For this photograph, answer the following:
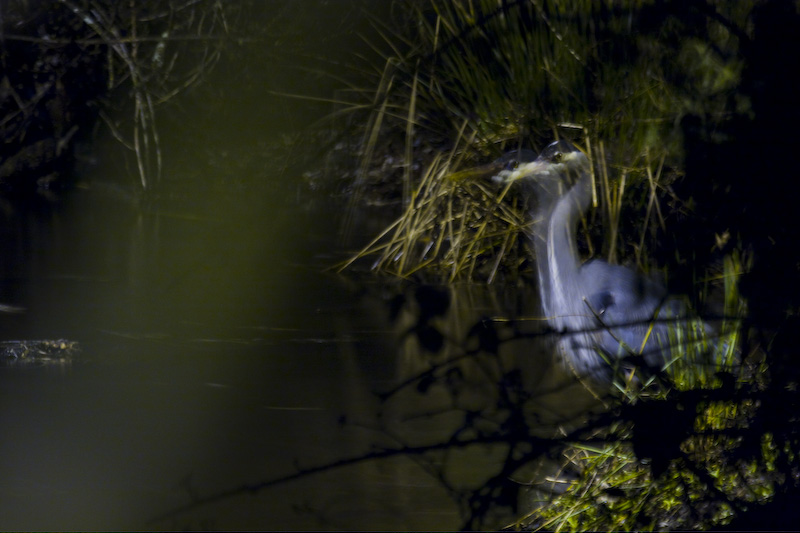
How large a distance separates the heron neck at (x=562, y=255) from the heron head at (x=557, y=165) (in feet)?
0.21

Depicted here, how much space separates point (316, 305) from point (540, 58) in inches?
66.9

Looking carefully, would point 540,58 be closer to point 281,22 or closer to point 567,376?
point 567,376

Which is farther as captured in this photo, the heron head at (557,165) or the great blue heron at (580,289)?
the heron head at (557,165)

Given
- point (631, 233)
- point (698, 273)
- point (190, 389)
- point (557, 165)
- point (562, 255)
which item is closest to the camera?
point (698, 273)

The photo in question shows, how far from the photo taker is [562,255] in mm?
3961

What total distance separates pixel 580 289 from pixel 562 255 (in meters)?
0.21

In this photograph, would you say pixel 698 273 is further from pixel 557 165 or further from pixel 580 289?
pixel 557 165

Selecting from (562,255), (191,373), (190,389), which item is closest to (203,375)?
(191,373)

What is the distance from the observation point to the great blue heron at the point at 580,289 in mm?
3232

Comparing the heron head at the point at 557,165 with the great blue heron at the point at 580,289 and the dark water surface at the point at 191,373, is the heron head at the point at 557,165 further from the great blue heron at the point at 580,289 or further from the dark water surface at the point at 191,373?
the dark water surface at the point at 191,373

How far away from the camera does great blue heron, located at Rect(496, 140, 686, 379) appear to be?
10.6ft

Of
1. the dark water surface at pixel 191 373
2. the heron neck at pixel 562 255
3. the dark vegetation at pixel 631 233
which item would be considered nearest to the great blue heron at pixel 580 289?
the heron neck at pixel 562 255

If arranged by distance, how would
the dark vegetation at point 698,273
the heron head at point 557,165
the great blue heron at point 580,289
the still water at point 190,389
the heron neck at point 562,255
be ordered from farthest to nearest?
the heron head at point 557,165, the heron neck at point 562,255, the great blue heron at point 580,289, the still water at point 190,389, the dark vegetation at point 698,273

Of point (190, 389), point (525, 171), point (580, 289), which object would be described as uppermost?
point (525, 171)
